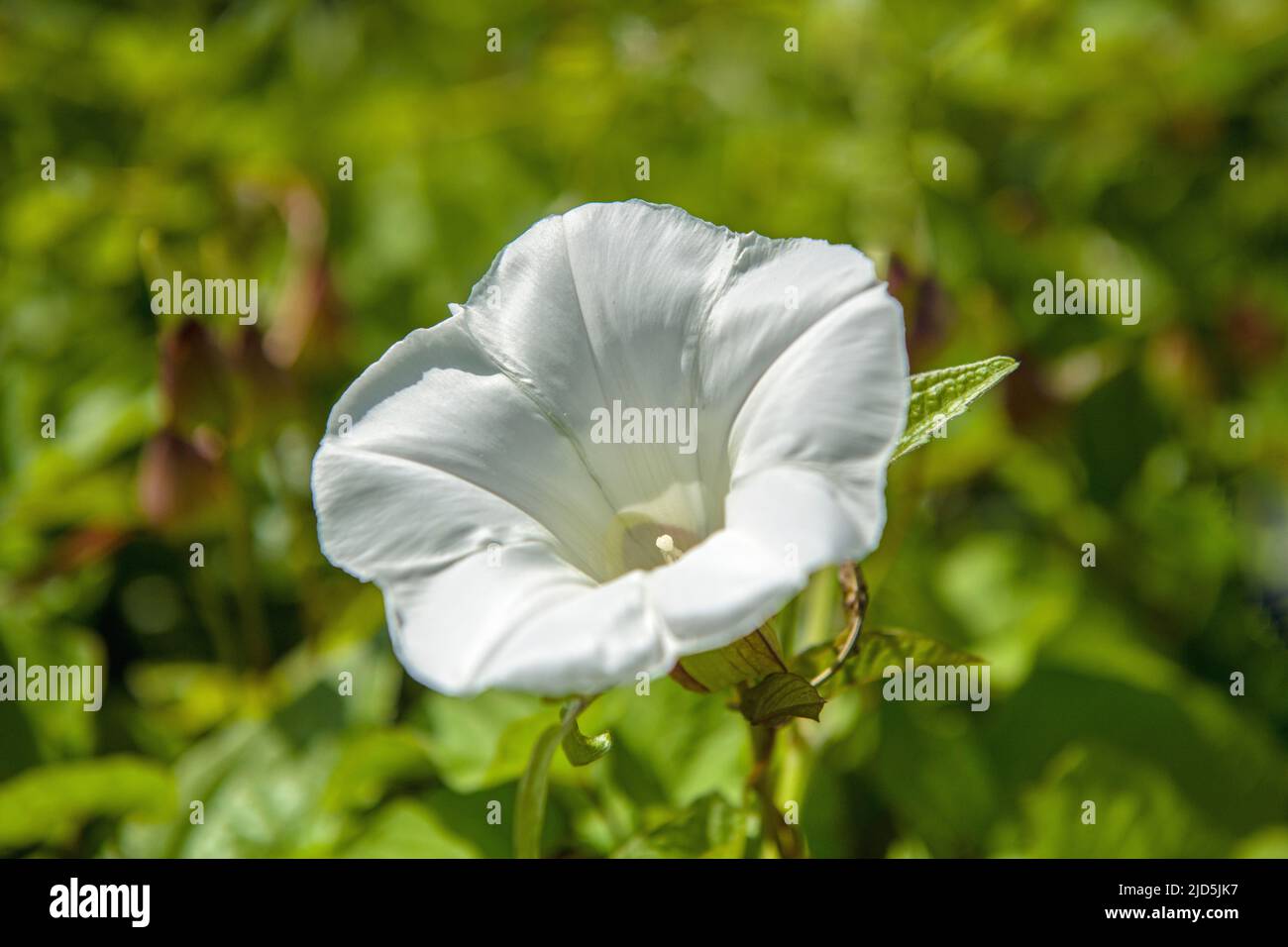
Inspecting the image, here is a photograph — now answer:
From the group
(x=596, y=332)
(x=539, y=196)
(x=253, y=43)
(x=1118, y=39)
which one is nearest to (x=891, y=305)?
(x=596, y=332)

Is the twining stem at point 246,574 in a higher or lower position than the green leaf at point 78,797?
higher

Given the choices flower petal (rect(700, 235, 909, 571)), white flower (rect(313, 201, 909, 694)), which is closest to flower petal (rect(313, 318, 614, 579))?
white flower (rect(313, 201, 909, 694))

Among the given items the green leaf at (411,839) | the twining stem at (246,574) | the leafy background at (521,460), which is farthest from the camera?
the twining stem at (246,574)

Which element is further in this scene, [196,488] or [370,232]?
[370,232]

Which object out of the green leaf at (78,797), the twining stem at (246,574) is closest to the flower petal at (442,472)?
the green leaf at (78,797)

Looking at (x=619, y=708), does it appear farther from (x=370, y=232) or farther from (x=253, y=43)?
(x=253, y=43)

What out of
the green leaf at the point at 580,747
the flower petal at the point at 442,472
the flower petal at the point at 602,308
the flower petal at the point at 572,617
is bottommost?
the green leaf at the point at 580,747

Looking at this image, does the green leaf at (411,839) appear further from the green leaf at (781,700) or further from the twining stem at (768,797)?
the green leaf at (781,700)
